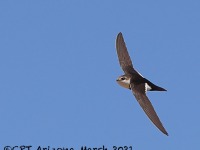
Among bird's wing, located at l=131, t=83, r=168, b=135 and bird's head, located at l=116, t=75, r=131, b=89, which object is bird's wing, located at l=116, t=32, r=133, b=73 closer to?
bird's head, located at l=116, t=75, r=131, b=89

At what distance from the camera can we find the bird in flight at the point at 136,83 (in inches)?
345

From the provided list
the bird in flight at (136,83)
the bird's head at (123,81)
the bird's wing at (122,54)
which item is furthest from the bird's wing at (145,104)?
the bird's wing at (122,54)

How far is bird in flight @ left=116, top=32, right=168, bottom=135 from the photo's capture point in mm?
8753

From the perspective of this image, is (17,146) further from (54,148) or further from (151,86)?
(151,86)

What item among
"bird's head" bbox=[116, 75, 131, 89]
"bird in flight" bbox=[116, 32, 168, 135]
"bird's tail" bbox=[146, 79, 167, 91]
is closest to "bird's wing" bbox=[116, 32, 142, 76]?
"bird in flight" bbox=[116, 32, 168, 135]

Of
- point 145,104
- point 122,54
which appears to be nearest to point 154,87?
point 145,104

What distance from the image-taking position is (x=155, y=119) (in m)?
8.62

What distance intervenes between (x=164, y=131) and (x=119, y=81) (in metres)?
1.64

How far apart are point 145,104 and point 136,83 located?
2.21 ft

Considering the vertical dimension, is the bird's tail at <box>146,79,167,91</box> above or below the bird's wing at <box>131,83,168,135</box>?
above

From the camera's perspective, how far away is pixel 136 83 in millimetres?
9555

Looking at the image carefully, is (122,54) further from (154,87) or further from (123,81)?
(154,87)

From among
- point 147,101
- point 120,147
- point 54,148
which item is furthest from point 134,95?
point 54,148

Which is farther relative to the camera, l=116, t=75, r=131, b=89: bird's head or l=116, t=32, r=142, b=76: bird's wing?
l=116, t=32, r=142, b=76: bird's wing
